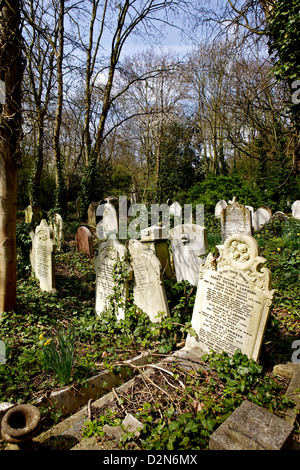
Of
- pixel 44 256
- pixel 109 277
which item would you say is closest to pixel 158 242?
pixel 109 277

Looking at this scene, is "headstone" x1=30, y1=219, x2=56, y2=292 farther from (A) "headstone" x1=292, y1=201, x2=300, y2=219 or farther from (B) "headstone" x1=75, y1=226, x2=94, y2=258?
(A) "headstone" x1=292, y1=201, x2=300, y2=219

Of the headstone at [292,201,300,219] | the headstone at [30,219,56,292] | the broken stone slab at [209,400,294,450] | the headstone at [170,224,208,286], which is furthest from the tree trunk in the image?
the headstone at [292,201,300,219]

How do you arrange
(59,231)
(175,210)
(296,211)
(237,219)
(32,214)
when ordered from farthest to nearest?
(175,210)
(296,211)
(32,214)
(59,231)
(237,219)

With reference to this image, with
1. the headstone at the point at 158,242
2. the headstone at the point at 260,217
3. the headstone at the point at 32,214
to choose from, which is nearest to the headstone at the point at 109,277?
the headstone at the point at 158,242

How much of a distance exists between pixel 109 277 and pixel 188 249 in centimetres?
194

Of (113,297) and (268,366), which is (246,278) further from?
(113,297)

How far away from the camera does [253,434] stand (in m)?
1.93

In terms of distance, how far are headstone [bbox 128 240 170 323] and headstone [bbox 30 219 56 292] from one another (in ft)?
6.94

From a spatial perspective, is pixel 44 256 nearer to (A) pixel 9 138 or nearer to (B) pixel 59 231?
(A) pixel 9 138

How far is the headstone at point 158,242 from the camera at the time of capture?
5.84 metres

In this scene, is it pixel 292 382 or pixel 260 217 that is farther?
pixel 260 217

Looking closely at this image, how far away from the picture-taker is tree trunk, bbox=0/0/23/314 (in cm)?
419
